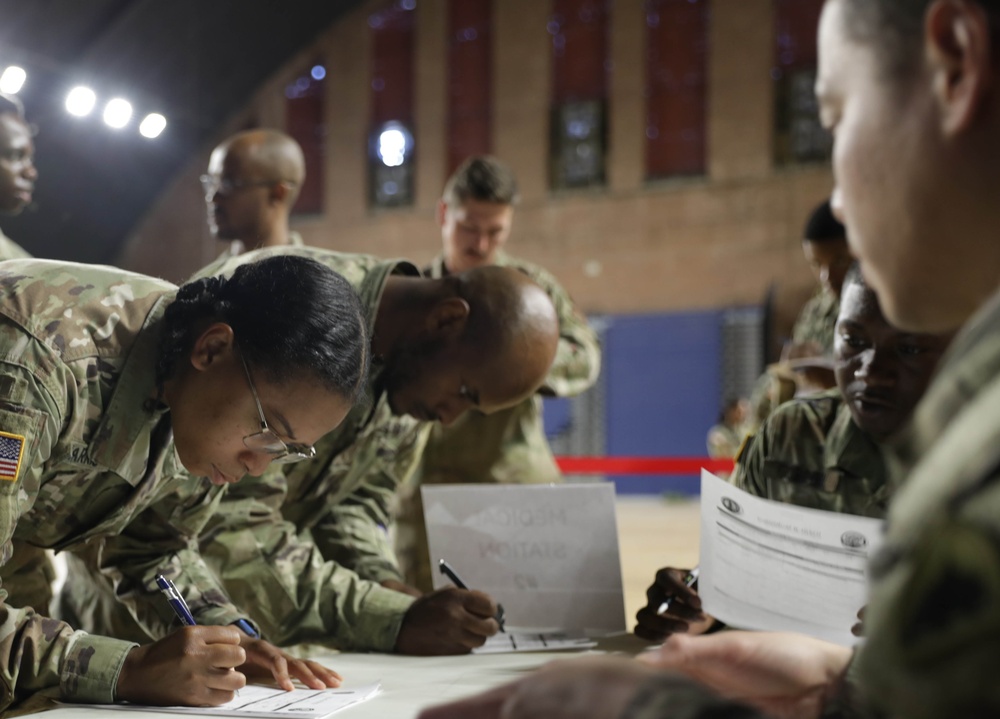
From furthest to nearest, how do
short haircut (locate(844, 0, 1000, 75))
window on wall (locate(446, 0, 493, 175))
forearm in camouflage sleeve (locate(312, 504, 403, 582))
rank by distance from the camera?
window on wall (locate(446, 0, 493, 175)) < forearm in camouflage sleeve (locate(312, 504, 403, 582)) < short haircut (locate(844, 0, 1000, 75))

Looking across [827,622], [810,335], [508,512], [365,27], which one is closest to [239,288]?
[508,512]

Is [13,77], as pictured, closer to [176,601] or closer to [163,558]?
[163,558]

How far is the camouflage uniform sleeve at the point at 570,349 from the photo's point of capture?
3189 millimetres

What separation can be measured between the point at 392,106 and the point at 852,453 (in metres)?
10.7

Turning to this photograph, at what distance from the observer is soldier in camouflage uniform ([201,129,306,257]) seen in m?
3.42

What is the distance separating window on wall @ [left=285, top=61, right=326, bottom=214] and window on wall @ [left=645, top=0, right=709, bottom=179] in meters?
3.93

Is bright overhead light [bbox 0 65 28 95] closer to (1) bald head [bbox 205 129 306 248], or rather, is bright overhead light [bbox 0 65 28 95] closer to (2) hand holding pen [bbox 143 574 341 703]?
(1) bald head [bbox 205 129 306 248]

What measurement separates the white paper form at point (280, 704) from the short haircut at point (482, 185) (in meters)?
2.12

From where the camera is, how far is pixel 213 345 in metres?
1.38

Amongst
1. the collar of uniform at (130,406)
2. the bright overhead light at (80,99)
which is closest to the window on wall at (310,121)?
the bright overhead light at (80,99)

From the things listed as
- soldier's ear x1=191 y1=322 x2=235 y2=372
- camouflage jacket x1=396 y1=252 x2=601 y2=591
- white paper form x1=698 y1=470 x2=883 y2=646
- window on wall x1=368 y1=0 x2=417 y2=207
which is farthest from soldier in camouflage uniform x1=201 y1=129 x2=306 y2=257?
window on wall x1=368 y1=0 x2=417 y2=207

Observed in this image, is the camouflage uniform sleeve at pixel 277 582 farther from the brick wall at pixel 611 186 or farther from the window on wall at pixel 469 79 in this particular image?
the window on wall at pixel 469 79

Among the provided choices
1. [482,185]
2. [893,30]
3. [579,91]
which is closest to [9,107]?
[482,185]

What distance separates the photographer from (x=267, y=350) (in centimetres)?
135
